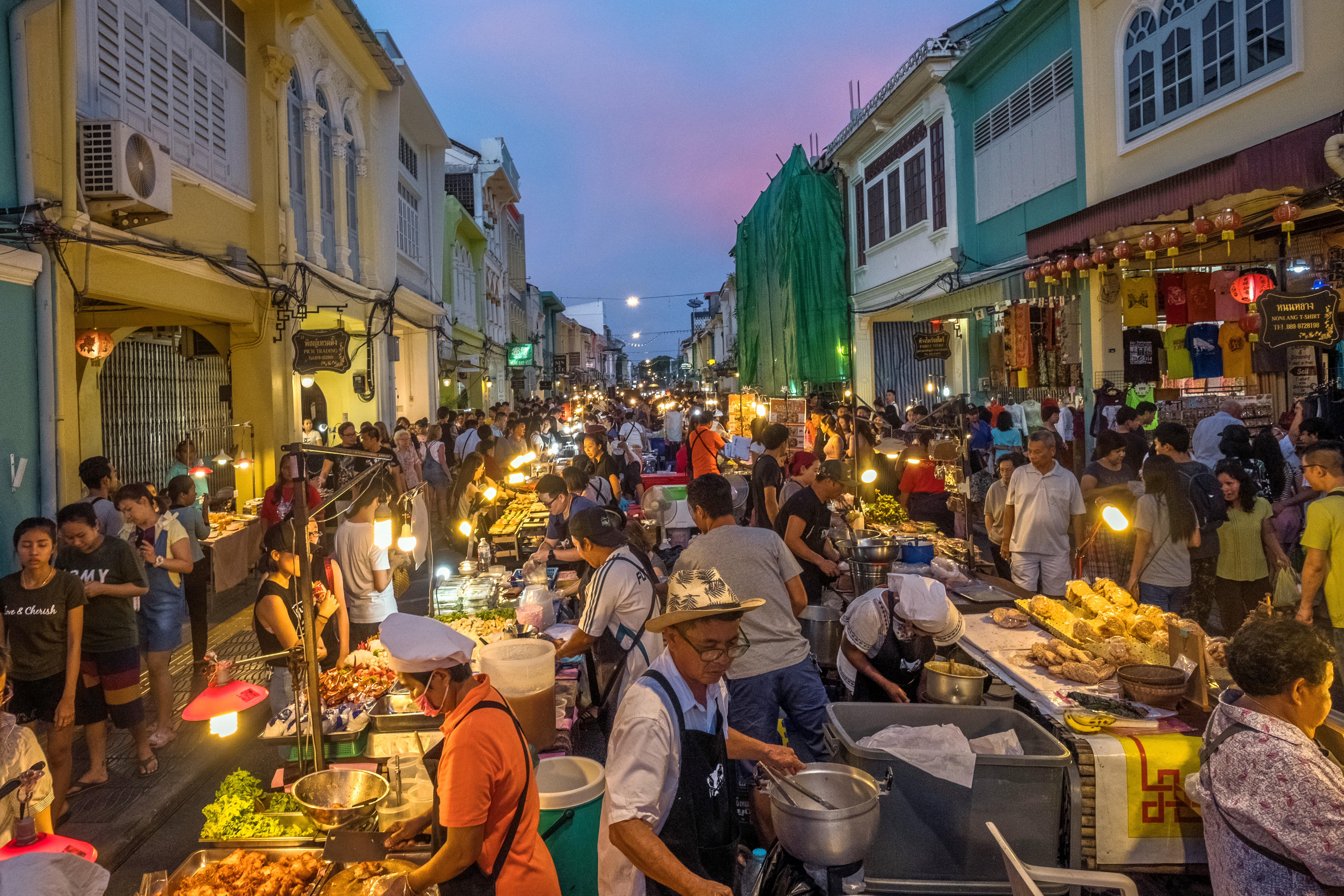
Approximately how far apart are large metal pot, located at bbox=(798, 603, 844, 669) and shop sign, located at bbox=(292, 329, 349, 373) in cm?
851

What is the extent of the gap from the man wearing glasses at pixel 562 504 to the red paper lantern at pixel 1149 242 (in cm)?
661

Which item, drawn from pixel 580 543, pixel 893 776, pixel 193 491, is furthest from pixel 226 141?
pixel 893 776

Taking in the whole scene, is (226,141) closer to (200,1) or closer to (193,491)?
Answer: (200,1)

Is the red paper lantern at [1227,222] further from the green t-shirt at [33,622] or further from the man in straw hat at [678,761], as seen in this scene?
the green t-shirt at [33,622]

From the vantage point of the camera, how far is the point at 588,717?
18.3 feet

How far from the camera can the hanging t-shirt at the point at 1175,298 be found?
1045 centimetres

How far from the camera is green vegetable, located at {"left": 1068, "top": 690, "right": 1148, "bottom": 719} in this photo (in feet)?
14.6

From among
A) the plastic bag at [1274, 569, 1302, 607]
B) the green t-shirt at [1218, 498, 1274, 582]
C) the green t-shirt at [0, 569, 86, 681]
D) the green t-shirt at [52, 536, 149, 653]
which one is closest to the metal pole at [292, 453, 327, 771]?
the green t-shirt at [0, 569, 86, 681]

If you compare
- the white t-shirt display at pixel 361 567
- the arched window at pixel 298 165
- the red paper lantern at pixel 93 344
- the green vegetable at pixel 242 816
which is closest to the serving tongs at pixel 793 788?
the green vegetable at pixel 242 816

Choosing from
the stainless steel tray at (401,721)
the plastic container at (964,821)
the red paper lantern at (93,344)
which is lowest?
the plastic container at (964,821)

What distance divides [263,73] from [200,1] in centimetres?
124

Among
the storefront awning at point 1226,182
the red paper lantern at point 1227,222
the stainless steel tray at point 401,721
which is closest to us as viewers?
the stainless steel tray at point 401,721

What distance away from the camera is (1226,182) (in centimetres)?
839

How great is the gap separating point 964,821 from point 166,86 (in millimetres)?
10588
